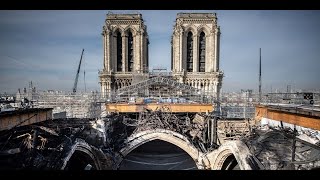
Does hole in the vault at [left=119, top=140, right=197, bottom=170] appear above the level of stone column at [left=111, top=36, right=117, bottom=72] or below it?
below

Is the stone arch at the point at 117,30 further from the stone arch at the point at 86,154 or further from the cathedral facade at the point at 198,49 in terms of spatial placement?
the stone arch at the point at 86,154

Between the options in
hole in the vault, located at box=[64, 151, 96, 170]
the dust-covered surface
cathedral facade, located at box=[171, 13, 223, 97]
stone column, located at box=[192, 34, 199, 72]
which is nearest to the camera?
the dust-covered surface

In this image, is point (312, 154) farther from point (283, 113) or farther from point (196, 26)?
point (196, 26)

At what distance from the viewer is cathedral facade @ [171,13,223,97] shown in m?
26.0

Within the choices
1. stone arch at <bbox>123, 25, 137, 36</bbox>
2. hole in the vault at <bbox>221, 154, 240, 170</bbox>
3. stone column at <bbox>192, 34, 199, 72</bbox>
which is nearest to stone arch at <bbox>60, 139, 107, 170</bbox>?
hole in the vault at <bbox>221, 154, 240, 170</bbox>

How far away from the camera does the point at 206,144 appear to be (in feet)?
35.8

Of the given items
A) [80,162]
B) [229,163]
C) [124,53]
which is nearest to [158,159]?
[229,163]

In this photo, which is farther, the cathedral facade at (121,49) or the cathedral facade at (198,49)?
the cathedral facade at (121,49)

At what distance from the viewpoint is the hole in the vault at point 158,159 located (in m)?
10.9

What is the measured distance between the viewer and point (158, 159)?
39.4ft

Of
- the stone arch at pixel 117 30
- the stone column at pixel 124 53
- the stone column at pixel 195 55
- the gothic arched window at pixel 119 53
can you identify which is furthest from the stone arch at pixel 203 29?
the gothic arched window at pixel 119 53

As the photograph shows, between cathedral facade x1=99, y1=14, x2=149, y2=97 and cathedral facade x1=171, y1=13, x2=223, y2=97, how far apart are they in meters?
4.08

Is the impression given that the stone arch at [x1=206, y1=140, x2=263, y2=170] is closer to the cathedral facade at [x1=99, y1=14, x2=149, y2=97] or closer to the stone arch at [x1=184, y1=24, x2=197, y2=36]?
the cathedral facade at [x1=99, y1=14, x2=149, y2=97]
